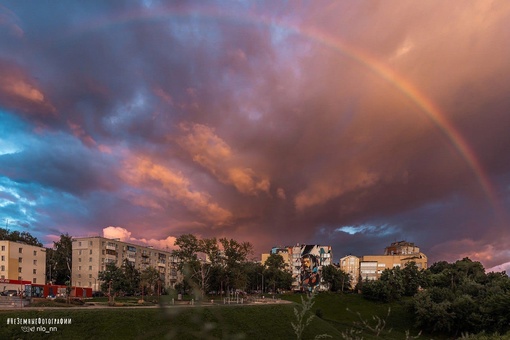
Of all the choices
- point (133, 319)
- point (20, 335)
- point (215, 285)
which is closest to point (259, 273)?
point (215, 285)

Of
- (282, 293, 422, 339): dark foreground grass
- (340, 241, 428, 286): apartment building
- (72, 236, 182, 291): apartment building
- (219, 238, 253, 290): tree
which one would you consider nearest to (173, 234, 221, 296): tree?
(219, 238, 253, 290): tree

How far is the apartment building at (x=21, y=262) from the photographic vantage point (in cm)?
7819

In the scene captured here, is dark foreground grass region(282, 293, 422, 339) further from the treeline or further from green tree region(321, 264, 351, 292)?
green tree region(321, 264, 351, 292)

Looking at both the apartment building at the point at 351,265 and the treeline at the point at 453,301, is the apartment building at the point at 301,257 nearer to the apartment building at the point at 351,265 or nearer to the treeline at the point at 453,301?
the apartment building at the point at 351,265

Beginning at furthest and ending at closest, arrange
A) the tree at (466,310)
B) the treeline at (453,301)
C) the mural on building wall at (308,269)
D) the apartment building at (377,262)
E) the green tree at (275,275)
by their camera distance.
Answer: the mural on building wall at (308,269)
the apartment building at (377,262)
the green tree at (275,275)
the treeline at (453,301)
the tree at (466,310)

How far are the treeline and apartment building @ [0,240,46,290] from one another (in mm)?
72730

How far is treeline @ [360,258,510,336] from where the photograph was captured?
5091 centimetres

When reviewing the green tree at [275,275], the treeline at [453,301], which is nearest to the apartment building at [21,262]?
the green tree at [275,275]

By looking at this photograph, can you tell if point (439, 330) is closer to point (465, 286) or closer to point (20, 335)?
point (465, 286)

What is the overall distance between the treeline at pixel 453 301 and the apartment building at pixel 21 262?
239 feet

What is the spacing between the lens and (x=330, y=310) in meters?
75.8

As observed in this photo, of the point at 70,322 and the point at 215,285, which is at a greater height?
the point at 70,322

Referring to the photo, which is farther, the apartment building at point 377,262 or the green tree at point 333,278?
the apartment building at point 377,262

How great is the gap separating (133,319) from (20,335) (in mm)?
9638
